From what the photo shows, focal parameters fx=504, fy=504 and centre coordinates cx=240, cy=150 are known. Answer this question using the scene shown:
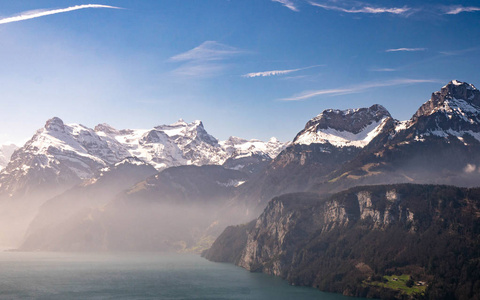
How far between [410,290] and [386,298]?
31.9ft

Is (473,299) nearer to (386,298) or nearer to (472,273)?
(472,273)

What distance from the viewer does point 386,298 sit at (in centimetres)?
19788

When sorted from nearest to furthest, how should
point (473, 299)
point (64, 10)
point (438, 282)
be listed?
point (64, 10) → point (473, 299) → point (438, 282)

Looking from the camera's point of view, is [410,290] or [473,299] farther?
[410,290]

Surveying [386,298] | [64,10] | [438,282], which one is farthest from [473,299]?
[64,10]

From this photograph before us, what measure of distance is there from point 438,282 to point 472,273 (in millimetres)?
14008

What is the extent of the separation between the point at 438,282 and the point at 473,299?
17406 millimetres

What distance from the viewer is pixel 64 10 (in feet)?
384

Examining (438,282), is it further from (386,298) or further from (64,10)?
(64,10)

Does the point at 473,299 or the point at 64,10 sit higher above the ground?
the point at 64,10

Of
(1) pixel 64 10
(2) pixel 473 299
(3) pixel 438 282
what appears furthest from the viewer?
(3) pixel 438 282

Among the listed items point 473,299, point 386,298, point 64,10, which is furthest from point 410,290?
point 64,10

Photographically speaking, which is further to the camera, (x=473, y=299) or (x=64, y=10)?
(x=473, y=299)

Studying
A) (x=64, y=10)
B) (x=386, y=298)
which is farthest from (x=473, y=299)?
(x=64, y=10)
